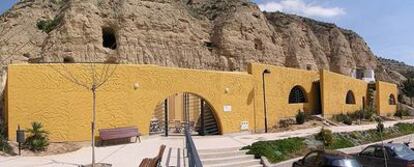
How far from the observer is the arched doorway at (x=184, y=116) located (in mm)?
23406

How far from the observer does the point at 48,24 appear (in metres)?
36.8

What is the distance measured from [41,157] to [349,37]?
57.7m

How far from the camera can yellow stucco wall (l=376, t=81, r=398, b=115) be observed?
40156 millimetres

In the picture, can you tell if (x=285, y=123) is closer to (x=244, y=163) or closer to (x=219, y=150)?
(x=219, y=150)

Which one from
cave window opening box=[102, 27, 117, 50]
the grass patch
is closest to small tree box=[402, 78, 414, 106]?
the grass patch

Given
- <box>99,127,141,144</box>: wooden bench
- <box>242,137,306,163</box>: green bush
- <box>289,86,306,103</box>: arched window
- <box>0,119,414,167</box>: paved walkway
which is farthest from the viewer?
<box>289,86,306,103</box>: arched window

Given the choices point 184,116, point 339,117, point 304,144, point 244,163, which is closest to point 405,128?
point 339,117

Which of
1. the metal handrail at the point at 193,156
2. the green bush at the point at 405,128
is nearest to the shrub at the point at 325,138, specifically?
the green bush at the point at 405,128

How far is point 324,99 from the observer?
30.4 meters

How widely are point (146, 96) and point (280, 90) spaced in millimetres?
10227

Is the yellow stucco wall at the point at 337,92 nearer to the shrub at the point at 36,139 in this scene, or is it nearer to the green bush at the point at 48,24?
the shrub at the point at 36,139

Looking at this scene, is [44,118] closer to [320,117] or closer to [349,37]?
[320,117]

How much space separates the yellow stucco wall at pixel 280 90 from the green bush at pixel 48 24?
19132 mm

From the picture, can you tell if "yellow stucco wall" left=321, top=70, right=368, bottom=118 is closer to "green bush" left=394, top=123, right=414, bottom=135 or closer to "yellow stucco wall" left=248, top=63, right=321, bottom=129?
"yellow stucco wall" left=248, top=63, right=321, bottom=129
